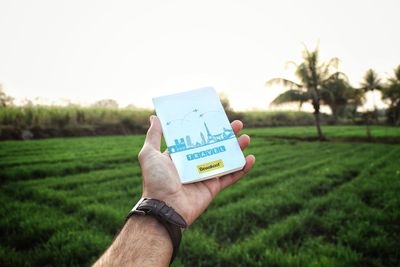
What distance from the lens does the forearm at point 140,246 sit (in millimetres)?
1246

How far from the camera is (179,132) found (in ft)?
5.93

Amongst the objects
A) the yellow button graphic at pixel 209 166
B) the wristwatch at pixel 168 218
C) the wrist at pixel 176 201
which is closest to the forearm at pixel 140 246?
the wristwatch at pixel 168 218

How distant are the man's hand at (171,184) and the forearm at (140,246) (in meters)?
0.23

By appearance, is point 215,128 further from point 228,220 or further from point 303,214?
point 303,214

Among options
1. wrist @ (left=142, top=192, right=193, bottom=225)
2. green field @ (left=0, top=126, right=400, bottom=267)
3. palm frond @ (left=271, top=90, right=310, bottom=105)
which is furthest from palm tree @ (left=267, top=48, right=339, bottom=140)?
wrist @ (left=142, top=192, right=193, bottom=225)

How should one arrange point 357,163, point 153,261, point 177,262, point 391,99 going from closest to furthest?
point 153,261, point 177,262, point 357,163, point 391,99

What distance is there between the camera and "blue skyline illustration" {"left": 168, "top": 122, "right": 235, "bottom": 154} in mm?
1738

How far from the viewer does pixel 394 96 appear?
32.7 metres

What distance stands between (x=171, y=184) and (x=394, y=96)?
1546 inches

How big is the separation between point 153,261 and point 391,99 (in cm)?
3998

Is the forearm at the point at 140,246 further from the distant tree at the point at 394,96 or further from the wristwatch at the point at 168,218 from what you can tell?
the distant tree at the point at 394,96

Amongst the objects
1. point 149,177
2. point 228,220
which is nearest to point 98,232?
point 228,220

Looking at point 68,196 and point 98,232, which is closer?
point 98,232

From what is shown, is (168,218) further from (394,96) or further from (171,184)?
(394,96)
